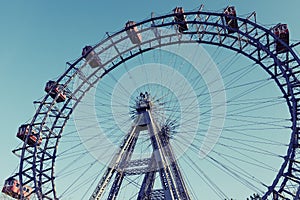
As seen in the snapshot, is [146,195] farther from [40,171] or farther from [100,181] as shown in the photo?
[40,171]

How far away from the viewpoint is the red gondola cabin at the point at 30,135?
23.0m

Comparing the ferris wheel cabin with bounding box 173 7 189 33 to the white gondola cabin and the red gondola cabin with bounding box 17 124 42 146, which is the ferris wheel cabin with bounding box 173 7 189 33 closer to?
the white gondola cabin

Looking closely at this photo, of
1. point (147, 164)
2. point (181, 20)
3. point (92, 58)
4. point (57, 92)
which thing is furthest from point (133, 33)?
point (147, 164)

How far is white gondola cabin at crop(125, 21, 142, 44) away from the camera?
22.3 m

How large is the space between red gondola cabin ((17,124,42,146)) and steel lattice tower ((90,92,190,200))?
6077 mm

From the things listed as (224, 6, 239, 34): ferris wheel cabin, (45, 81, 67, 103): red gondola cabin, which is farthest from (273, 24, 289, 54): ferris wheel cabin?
(45, 81, 67, 103): red gondola cabin

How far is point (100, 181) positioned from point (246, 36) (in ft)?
46.8

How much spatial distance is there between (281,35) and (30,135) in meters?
19.5

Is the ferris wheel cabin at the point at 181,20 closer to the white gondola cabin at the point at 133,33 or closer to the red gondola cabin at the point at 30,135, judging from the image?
the white gondola cabin at the point at 133,33

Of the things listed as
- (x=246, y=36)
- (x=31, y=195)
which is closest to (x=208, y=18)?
(x=246, y=36)

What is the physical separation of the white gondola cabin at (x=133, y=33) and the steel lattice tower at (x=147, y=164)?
472cm

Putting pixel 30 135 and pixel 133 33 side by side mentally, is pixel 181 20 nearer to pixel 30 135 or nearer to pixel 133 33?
pixel 133 33

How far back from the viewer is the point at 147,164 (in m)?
22.8

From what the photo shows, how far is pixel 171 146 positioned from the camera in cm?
2180
